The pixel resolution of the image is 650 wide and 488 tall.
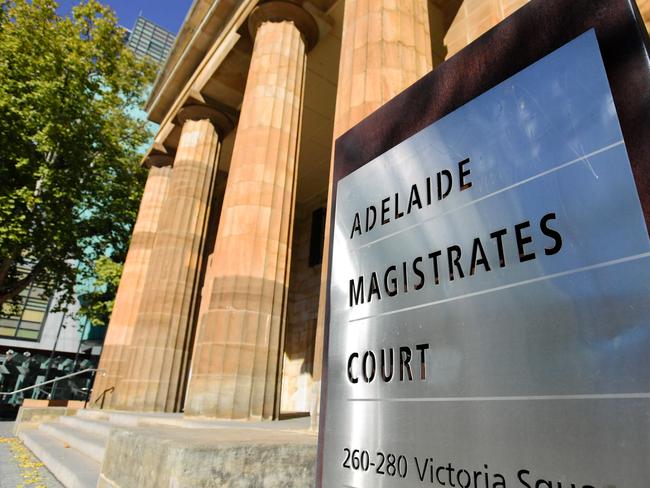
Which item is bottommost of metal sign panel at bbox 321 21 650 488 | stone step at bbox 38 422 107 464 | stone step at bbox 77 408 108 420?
stone step at bbox 38 422 107 464

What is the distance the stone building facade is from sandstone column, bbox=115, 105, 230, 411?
0.04 metres

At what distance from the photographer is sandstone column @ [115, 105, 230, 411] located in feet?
36.7

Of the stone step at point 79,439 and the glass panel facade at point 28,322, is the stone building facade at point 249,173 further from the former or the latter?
the glass panel facade at point 28,322

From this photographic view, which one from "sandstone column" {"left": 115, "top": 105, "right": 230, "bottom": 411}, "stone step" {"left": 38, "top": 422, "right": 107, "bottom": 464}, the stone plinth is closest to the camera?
the stone plinth

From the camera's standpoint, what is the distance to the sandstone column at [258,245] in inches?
286

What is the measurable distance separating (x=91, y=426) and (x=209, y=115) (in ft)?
31.7

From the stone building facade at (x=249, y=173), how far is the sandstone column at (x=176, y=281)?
0.04 m

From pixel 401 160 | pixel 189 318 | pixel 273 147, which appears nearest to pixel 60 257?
pixel 189 318

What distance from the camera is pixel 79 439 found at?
24.5ft

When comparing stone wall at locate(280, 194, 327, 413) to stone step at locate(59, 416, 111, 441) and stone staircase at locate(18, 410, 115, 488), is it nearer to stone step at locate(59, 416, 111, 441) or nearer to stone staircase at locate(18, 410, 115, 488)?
stone step at locate(59, 416, 111, 441)

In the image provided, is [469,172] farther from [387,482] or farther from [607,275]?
[387,482]

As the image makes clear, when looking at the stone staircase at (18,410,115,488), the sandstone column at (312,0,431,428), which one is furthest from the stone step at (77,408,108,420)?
the sandstone column at (312,0,431,428)

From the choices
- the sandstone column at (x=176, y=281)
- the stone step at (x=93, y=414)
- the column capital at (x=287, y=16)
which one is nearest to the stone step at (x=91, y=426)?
the stone step at (x=93, y=414)

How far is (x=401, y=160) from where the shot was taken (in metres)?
1.83
